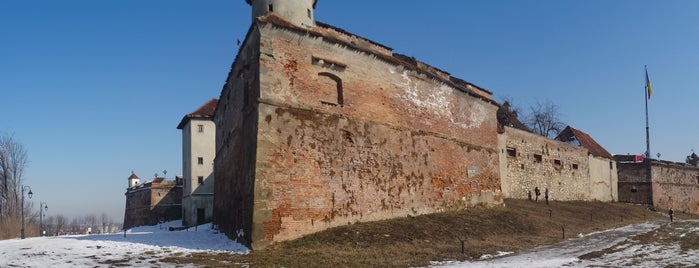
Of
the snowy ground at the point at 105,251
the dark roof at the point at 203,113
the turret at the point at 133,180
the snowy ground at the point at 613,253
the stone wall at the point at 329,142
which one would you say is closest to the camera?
the snowy ground at the point at 105,251

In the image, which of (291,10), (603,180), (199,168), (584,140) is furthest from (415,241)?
(584,140)

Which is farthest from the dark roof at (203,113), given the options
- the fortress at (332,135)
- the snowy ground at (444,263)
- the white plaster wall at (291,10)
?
the snowy ground at (444,263)

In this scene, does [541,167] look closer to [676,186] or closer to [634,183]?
[634,183]

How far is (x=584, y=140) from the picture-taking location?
40562 millimetres

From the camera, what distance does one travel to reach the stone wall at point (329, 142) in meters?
14.6

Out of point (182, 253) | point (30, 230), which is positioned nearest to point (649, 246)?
point (182, 253)

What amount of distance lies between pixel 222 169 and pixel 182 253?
362 inches

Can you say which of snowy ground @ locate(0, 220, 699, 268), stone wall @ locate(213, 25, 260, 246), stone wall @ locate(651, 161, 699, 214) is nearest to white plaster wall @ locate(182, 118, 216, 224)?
stone wall @ locate(213, 25, 260, 246)

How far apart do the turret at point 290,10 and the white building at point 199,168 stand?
862 inches

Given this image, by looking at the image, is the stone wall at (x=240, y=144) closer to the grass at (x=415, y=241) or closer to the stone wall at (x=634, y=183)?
the grass at (x=415, y=241)

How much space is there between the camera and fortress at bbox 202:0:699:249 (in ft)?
48.2

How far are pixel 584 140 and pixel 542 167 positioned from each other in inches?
431

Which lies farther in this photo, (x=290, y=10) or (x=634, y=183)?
(x=634, y=183)

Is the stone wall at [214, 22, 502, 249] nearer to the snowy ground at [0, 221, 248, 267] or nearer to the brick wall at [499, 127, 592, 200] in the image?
the snowy ground at [0, 221, 248, 267]
